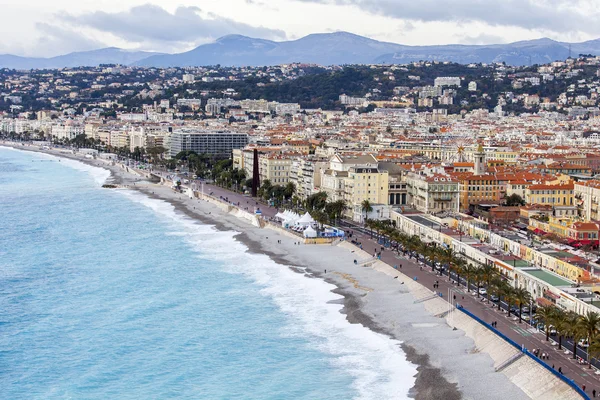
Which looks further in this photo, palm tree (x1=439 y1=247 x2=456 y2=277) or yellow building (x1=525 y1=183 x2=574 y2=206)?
yellow building (x1=525 y1=183 x2=574 y2=206)

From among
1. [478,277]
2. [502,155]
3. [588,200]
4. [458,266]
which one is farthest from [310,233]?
[502,155]

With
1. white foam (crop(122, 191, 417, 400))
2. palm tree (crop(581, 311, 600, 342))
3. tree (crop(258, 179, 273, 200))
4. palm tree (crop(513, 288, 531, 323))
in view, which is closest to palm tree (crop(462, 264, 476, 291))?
palm tree (crop(513, 288, 531, 323))

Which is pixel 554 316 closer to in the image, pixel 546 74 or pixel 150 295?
pixel 150 295

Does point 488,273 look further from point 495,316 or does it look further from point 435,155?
point 435,155

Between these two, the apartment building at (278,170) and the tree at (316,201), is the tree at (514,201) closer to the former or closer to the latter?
the tree at (316,201)

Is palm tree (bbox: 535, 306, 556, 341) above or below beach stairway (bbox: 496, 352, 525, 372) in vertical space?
above

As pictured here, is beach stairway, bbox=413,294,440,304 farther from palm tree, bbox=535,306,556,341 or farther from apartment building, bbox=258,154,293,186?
apartment building, bbox=258,154,293,186
